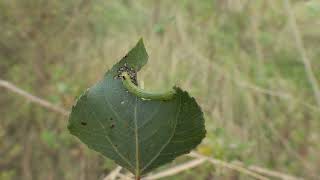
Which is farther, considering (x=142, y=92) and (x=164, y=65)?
(x=164, y=65)

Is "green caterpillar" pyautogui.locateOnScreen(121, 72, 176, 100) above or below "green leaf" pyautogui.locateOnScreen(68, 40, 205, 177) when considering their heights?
above

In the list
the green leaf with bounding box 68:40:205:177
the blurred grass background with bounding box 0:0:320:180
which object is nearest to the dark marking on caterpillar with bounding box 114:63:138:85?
the green leaf with bounding box 68:40:205:177

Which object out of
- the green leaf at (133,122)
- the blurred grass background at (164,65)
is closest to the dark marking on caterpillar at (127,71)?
the green leaf at (133,122)

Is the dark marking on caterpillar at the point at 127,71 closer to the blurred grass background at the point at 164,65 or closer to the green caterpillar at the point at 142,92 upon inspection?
the green caterpillar at the point at 142,92

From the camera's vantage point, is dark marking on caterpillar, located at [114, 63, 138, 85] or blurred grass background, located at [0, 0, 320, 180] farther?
blurred grass background, located at [0, 0, 320, 180]

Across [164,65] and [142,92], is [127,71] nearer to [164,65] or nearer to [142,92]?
[142,92]

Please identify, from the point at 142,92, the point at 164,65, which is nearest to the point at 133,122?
the point at 142,92

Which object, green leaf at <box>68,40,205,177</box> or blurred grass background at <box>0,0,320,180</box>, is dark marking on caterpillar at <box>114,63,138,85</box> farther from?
blurred grass background at <box>0,0,320,180</box>
